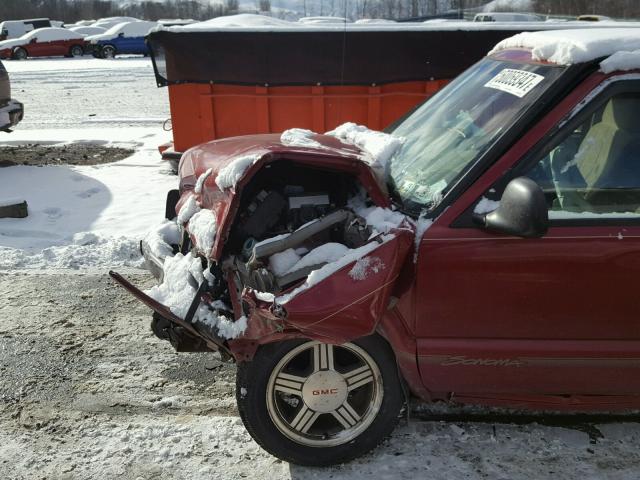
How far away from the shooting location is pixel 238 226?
112 inches

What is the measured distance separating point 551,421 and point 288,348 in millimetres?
1488

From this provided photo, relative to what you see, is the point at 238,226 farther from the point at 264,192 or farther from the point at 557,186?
the point at 557,186

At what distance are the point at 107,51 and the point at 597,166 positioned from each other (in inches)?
1260

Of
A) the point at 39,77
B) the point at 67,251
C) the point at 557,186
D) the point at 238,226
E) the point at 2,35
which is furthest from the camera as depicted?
the point at 2,35

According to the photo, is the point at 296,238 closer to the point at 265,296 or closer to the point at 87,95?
the point at 265,296

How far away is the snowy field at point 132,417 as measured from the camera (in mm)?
2752

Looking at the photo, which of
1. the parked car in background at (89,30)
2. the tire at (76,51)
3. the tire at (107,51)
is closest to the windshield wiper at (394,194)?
the tire at (107,51)

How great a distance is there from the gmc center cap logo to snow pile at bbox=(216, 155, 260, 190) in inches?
38.1

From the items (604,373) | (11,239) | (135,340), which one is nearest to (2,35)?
(11,239)

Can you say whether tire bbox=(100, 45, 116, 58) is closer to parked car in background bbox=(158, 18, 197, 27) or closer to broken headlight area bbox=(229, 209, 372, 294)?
parked car in background bbox=(158, 18, 197, 27)

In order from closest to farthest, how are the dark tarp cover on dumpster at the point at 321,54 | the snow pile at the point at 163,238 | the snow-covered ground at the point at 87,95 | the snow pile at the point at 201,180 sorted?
the snow pile at the point at 201,180 → the snow pile at the point at 163,238 → the dark tarp cover on dumpster at the point at 321,54 → the snow-covered ground at the point at 87,95

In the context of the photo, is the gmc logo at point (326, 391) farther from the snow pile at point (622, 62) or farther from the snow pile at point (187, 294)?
the snow pile at point (622, 62)

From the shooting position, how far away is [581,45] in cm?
246

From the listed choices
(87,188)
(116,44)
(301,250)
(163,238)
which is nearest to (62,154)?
(87,188)
